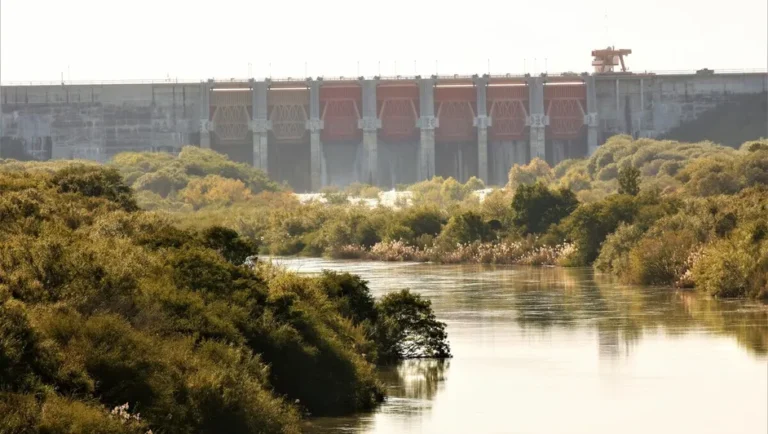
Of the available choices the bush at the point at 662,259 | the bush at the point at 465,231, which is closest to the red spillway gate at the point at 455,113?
the bush at the point at 465,231

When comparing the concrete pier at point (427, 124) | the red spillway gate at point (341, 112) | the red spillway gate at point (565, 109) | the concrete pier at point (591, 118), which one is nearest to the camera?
the concrete pier at point (591, 118)

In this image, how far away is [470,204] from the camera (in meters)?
95.3

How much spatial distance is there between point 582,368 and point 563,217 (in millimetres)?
40407

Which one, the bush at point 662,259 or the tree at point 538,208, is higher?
the tree at point 538,208

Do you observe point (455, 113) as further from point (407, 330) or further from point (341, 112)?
point (407, 330)

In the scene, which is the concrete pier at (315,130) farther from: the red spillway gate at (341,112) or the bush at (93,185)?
the bush at (93,185)

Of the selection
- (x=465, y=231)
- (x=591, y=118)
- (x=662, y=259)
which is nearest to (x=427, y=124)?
(x=591, y=118)

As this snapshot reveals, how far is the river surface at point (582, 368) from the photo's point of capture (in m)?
30.5

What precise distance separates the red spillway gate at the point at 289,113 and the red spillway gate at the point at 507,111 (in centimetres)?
1445

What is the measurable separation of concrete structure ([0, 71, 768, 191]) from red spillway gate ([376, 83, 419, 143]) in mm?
110

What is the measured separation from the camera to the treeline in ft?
76.3

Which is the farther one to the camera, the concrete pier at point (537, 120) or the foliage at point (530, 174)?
the concrete pier at point (537, 120)

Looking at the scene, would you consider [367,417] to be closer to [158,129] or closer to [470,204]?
[470,204]

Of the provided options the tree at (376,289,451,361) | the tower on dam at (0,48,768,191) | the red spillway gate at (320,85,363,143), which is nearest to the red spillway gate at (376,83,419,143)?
the tower on dam at (0,48,768,191)
